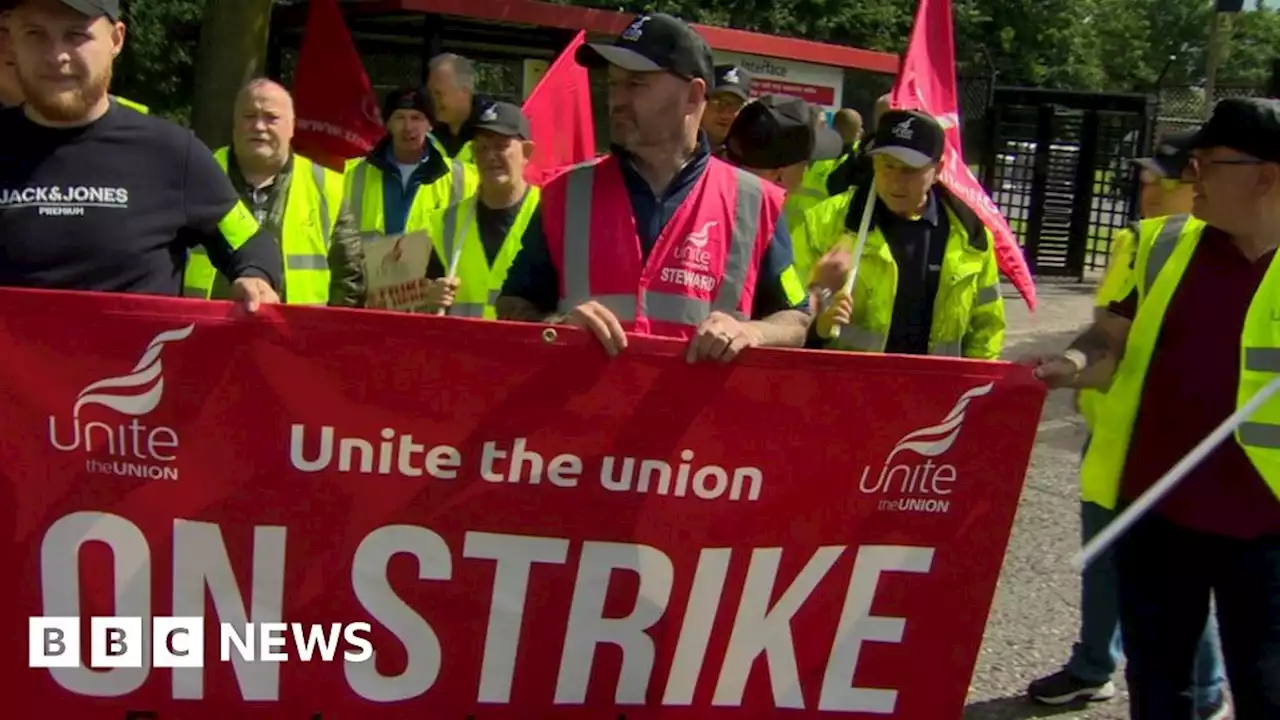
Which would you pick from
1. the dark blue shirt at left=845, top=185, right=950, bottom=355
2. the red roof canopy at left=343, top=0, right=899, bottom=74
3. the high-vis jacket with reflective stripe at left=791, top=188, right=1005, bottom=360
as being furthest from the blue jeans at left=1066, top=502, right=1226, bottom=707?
the red roof canopy at left=343, top=0, right=899, bottom=74

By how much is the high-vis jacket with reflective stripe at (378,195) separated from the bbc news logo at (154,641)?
Result: 11.6 ft

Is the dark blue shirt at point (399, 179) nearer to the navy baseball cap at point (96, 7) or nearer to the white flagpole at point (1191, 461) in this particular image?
the navy baseball cap at point (96, 7)

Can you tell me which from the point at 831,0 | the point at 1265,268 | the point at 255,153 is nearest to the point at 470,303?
the point at 255,153

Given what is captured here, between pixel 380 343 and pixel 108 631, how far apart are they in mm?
917

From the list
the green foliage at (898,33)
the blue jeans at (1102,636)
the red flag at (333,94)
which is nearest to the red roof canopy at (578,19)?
the green foliage at (898,33)

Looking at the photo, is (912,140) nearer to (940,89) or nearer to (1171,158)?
(940,89)

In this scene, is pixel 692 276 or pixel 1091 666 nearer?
pixel 692 276

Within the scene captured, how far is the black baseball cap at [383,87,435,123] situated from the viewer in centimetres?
695

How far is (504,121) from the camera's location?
575cm

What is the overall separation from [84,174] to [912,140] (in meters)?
2.57

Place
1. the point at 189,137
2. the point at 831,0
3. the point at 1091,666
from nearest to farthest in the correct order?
the point at 189,137 < the point at 1091,666 < the point at 831,0

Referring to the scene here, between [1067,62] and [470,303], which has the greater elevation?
[1067,62]

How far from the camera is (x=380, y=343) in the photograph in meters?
3.19

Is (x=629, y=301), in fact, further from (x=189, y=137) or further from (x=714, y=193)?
(x=189, y=137)
